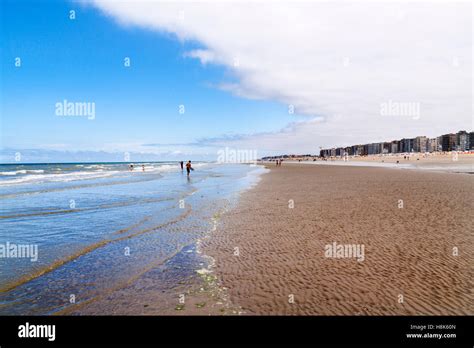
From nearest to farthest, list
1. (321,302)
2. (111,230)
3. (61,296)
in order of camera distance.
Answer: (321,302) < (61,296) < (111,230)

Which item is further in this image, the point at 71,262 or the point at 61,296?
the point at 71,262

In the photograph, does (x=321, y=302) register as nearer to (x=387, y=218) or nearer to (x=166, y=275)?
(x=166, y=275)

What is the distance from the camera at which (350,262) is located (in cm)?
708

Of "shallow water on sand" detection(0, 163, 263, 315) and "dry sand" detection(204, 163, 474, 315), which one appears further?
"shallow water on sand" detection(0, 163, 263, 315)

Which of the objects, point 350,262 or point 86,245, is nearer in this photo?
point 350,262

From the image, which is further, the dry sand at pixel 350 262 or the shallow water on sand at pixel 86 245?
the shallow water on sand at pixel 86 245

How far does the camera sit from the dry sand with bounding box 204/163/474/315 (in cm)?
507

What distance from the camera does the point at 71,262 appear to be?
7.59m

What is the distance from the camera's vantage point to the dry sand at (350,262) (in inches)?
200
